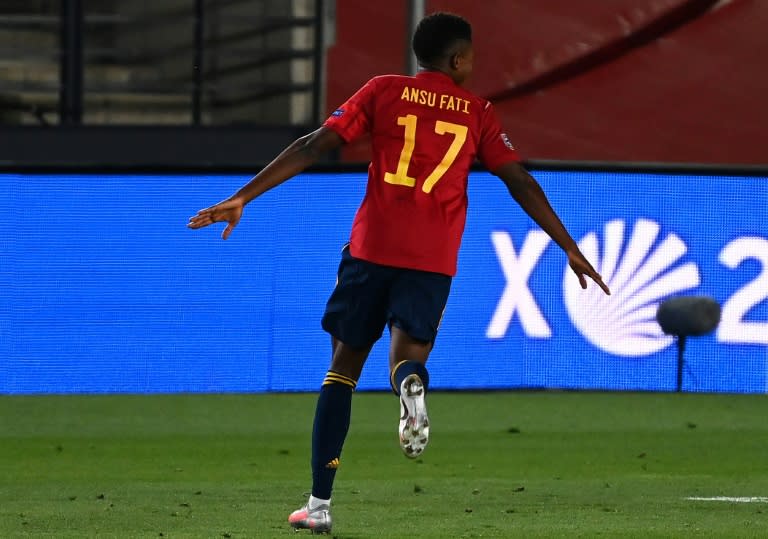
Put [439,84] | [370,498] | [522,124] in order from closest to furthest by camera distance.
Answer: [439,84]
[370,498]
[522,124]

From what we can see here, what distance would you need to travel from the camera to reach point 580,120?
1859 centimetres

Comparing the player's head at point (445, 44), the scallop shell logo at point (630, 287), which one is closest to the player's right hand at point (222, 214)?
the player's head at point (445, 44)

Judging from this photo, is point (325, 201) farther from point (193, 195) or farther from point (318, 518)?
point (318, 518)

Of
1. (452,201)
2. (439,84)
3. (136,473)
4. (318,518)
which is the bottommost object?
(136,473)

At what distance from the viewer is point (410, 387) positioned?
5914 mm

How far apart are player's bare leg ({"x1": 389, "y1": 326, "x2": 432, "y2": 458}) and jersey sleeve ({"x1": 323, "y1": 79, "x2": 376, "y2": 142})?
0.70 m

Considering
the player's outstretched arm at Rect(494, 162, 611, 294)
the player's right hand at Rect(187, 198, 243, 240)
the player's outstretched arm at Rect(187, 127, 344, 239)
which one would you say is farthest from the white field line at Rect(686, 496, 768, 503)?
the player's right hand at Rect(187, 198, 243, 240)

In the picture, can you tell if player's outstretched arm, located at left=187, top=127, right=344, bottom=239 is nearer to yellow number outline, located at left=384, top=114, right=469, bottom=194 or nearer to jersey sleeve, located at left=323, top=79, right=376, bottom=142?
jersey sleeve, located at left=323, top=79, right=376, bottom=142

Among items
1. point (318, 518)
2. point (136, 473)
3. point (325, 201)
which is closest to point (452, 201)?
point (318, 518)

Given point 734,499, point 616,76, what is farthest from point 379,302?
point 616,76

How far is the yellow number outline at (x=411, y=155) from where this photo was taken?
245 inches

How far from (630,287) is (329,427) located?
6.22 meters

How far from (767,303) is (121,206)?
4.48 m

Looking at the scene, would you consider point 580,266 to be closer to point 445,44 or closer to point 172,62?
point 445,44
